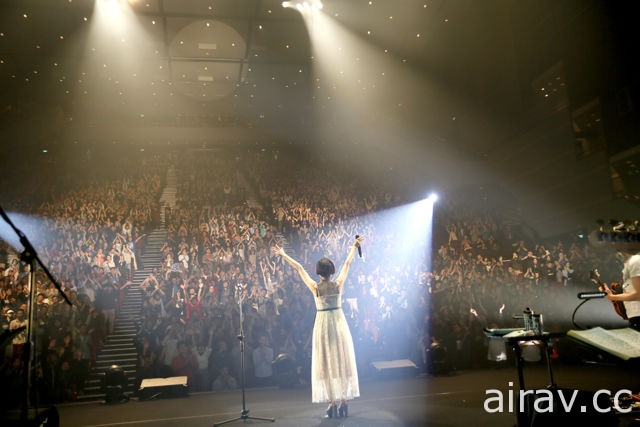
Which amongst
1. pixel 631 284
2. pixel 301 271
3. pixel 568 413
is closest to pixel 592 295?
pixel 631 284

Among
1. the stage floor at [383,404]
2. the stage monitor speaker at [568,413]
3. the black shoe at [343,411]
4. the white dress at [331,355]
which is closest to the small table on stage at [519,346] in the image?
the stage monitor speaker at [568,413]

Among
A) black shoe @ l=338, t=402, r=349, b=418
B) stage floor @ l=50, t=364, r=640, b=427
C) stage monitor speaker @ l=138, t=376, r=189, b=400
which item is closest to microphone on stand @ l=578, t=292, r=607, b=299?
stage floor @ l=50, t=364, r=640, b=427

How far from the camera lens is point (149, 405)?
22.4 ft

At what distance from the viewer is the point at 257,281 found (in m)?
10.5

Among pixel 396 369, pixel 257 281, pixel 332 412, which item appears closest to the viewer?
pixel 332 412

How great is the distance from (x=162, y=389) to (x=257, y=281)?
348cm

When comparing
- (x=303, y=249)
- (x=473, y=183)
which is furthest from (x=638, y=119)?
(x=303, y=249)

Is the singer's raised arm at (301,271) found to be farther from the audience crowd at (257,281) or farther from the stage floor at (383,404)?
the stage floor at (383,404)

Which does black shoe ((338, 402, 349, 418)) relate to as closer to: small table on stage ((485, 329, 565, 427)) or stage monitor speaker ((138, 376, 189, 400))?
small table on stage ((485, 329, 565, 427))

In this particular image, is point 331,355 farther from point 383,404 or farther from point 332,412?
point 383,404

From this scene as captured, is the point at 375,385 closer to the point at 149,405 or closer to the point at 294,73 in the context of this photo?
the point at 149,405

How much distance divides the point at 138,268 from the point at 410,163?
11.3 meters

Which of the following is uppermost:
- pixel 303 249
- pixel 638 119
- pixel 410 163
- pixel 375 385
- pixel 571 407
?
pixel 410 163

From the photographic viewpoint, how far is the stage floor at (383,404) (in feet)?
15.6
